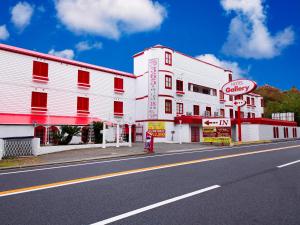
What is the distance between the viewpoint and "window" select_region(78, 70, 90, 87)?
89.2ft

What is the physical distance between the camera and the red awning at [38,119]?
20027mm

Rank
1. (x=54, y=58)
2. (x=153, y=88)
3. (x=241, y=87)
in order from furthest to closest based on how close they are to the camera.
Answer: (x=153, y=88), (x=241, y=87), (x=54, y=58)

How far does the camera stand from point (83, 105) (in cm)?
2717

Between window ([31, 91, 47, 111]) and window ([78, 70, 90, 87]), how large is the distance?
13.9 ft

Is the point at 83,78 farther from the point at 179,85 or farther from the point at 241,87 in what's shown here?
the point at 241,87

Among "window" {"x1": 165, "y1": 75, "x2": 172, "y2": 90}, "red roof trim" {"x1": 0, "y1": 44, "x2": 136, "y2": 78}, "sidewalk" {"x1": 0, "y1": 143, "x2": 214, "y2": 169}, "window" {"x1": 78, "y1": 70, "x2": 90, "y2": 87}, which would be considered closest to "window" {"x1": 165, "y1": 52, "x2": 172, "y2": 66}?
"window" {"x1": 165, "y1": 75, "x2": 172, "y2": 90}

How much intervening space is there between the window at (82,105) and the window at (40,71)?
4.22 m

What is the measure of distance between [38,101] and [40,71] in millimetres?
3067

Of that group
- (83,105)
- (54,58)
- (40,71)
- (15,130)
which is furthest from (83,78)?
(15,130)

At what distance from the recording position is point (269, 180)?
22.5 feet

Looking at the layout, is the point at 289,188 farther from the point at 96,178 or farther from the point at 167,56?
the point at 167,56

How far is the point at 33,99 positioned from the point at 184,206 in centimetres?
2280

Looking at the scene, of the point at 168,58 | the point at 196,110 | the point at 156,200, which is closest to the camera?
the point at 156,200

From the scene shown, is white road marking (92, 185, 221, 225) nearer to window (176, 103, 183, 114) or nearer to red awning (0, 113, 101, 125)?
red awning (0, 113, 101, 125)
